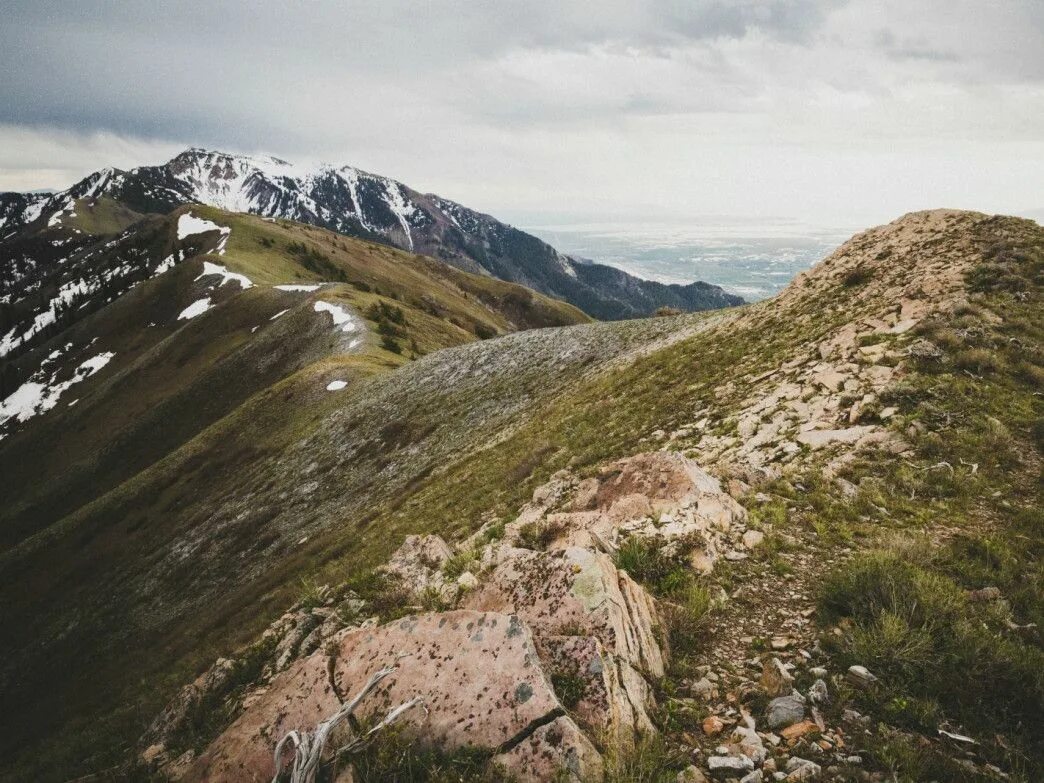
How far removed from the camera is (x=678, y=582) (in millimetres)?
8266

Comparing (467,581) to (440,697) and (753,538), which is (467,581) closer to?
(440,697)

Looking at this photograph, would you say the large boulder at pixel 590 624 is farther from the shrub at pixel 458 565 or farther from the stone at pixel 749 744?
the shrub at pixel 458 565

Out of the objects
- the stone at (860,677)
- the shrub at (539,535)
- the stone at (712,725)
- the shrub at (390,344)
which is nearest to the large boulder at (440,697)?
the stone at (712,725)

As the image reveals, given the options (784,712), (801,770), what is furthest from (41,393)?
(801,770)

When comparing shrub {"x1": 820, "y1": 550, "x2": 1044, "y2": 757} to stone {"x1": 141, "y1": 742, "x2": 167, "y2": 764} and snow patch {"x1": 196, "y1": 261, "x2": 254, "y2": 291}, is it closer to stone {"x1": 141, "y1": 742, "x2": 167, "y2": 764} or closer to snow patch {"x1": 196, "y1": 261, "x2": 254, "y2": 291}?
stone {"x1": 141, "y1": 742, "x2": 167, "y2": 764}

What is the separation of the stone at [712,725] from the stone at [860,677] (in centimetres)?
171

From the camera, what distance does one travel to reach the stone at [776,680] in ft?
19.3

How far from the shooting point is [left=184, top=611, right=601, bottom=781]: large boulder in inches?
203

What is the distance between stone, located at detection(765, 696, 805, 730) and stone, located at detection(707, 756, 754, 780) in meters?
0.65

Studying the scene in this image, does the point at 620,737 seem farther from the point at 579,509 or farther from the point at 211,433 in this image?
the point at 211,433

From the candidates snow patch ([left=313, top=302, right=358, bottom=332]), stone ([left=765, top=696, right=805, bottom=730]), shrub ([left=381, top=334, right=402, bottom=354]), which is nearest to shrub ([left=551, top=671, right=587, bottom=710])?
stone ([left=765, top=696, right=805, bottom=730])

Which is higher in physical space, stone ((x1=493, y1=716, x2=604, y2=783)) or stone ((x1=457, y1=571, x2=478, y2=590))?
stone ((x1=493, y1=716, x2=604, y2=783))

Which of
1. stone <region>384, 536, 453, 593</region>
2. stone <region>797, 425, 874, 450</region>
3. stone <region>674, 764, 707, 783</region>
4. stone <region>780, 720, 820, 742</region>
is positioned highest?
stone <region>797, 425, 874, 450</region>

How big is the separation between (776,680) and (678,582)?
2391 millimetres
